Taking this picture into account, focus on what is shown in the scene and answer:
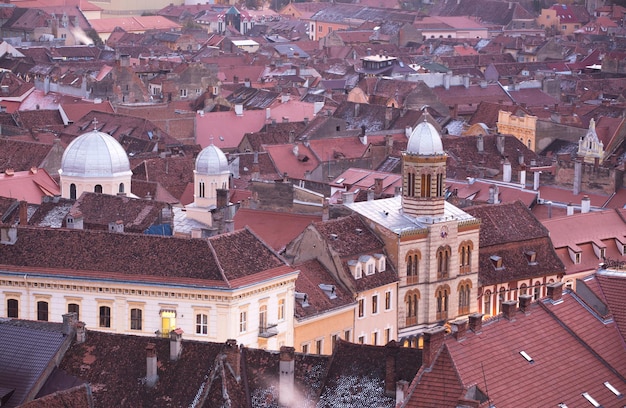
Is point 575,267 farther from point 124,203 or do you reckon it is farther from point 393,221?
point 124,203

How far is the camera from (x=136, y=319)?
7331 cm

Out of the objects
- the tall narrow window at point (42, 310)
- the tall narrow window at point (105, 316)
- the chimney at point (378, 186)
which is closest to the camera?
the tall narrow window at point (105, 316)

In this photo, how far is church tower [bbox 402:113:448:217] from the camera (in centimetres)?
8538

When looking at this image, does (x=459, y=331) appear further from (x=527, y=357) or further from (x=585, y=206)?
(x=585, y=206)

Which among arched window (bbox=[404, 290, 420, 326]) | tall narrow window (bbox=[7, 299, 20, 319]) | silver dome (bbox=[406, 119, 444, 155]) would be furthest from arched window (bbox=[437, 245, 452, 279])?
tall narrow window (bbox=[7, 299, 20, 319])

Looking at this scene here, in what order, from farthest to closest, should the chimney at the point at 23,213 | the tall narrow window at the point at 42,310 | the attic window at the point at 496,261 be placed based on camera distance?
1. the attic window at the point at 496,261
2. the chimney at the point at 23,213
3. the tall narrow window at the point at 42,310

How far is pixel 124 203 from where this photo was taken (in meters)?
89.1

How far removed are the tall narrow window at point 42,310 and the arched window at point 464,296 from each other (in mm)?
21299

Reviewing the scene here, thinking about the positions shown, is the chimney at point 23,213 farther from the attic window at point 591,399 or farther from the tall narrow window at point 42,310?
the attic window at point 591,399

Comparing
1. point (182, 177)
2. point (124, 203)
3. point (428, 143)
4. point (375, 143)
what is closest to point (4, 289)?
point (124, 203)

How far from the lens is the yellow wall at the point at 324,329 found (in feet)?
250

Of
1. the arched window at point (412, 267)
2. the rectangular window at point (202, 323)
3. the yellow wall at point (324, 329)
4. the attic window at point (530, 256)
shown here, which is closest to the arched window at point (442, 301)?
the arched window at point (412, 267)

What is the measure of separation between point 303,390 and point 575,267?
33078mm

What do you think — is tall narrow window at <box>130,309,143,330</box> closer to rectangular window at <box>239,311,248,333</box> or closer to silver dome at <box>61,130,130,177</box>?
rectangular window at <box>239,311,248,333</box>
